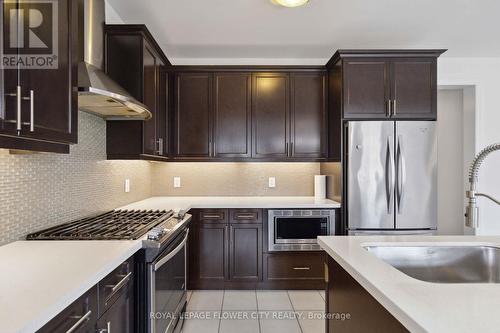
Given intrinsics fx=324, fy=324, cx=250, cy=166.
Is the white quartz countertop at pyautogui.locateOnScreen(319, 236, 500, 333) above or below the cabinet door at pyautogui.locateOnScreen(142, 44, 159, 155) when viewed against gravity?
below

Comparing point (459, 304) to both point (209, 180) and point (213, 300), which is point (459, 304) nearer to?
point (213, 300)

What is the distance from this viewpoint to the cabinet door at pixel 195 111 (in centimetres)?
381

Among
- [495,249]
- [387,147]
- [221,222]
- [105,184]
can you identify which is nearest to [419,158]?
[387,147]

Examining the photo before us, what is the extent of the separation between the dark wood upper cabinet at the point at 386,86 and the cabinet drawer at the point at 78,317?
109 inches

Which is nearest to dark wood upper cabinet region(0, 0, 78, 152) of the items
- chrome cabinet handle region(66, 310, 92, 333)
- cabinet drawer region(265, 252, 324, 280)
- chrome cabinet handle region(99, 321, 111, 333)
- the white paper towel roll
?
chrome cabinet handle region(66, 310, 92, 333)

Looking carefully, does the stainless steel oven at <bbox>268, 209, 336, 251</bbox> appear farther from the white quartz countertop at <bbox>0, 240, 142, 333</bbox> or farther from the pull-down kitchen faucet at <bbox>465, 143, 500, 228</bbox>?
the pull-down kitchen faucet at <bbox>465, 143, 500, 228</bbox>

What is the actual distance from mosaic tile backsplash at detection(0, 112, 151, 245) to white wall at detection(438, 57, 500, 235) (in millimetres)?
4001

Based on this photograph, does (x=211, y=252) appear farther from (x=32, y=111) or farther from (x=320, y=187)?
(x=32, y=111)

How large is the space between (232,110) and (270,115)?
0.45m

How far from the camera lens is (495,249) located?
159cm

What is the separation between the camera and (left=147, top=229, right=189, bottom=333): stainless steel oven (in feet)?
5.93

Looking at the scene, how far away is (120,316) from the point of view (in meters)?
1.58

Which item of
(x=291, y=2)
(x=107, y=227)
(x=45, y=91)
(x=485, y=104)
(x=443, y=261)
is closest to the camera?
(x=45, y=91)

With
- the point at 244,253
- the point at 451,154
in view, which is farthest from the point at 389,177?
the point at 451,154
